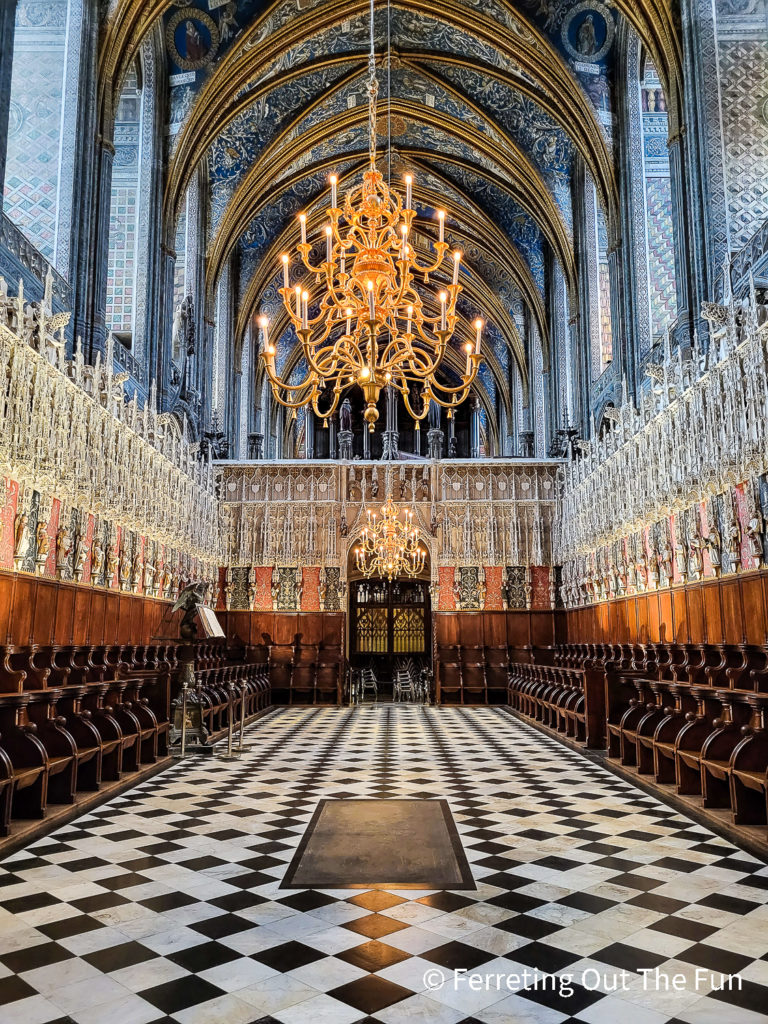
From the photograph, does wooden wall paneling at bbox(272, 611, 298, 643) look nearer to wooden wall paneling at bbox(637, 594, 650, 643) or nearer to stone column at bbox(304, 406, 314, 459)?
wooden wall paneling at bbox(637, 594, 650, 643)

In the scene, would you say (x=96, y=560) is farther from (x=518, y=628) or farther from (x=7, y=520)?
(x=518, y=628)

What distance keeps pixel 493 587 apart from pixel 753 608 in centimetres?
1126

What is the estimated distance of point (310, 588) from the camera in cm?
2203

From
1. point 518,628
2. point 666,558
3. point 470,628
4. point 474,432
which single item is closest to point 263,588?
point 470,628

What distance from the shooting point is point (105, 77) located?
48.3 feet

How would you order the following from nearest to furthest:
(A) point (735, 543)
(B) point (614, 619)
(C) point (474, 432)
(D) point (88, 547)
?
(A) point (735, 543)
(D) point (88, 547)
(B) point (614, 619)
(C) point (474, 432)

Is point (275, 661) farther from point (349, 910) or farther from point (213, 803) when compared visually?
point (349, 910)

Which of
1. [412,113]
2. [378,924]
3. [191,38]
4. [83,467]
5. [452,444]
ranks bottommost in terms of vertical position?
[378,924]

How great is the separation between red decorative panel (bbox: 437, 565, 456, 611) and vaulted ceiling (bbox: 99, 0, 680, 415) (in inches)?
351

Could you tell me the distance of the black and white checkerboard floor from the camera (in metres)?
3.30

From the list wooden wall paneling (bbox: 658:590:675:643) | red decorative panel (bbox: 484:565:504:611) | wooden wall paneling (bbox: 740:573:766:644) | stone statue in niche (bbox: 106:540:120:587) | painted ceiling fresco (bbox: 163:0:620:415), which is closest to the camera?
wooden wall paneling (bbox: 740:573:766:644)

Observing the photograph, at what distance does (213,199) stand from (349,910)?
2236cm

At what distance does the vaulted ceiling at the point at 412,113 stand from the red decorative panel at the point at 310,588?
28.6 ft

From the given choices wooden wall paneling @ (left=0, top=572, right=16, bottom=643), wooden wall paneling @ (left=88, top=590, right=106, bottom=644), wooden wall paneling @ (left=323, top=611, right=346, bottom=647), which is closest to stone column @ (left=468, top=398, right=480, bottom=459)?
wooden wall paneling @ (left=323, top=611, right=346, bottom=647)
